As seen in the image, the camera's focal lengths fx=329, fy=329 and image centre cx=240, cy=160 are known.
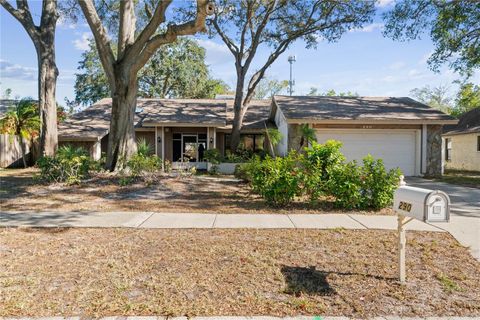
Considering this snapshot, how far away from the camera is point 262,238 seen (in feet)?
18.7

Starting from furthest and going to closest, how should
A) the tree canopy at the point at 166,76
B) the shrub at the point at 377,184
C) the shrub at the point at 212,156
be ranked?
the tree canopy at the point at 166,76
the shrub at the point at 212,156
the shrub at the point at 377,184

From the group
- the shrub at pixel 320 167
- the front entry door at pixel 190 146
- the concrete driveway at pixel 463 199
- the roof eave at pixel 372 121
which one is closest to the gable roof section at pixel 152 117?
the front entry door at pixel 190 146

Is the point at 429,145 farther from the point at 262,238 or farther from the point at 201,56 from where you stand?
the point at 201,56

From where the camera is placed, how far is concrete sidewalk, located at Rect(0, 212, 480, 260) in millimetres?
6484

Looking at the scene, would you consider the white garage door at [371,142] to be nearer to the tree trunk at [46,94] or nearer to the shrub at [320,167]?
the shrub at [320,167]

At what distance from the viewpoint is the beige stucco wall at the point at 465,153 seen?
21978 millimetres

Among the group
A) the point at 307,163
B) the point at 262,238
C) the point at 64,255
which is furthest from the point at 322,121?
the point at 64,255

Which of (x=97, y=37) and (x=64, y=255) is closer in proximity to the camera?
(x=64, y=255)

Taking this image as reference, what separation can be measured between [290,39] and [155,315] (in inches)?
757

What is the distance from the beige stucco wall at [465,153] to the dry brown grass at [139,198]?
18.3 metres

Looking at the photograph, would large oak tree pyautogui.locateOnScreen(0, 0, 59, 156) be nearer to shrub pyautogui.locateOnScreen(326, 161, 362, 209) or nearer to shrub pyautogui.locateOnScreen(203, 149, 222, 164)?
shrub pyautogui.locateOnScreen(203, 149, 222, 164)

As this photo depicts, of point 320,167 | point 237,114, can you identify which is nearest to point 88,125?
point 237,114

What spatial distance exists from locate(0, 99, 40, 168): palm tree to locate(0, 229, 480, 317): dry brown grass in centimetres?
1581

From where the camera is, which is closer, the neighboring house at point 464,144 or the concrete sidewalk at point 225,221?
the concrete sidewalk at point 225,221
